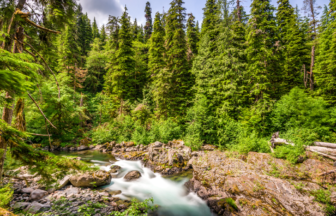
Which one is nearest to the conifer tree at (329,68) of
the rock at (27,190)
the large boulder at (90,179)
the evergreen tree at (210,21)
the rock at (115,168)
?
the evergreen tree at (210,21)

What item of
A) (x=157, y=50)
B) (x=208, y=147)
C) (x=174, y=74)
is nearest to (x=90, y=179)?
(x=208, y=147)

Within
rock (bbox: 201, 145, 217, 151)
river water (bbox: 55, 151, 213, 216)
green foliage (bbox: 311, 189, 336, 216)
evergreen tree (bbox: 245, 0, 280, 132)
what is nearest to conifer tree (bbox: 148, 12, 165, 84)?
evergreen tree (bbox: 245, 0, 280, 132)

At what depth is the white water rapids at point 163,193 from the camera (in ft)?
24.3

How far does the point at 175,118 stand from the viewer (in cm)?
1731

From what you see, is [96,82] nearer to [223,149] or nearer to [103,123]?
[103,123]

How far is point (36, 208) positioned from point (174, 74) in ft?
52.6

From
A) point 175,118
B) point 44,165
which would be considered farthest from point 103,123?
point 44,165

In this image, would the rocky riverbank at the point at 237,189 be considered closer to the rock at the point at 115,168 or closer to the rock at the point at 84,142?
the rock at the point at 115,168

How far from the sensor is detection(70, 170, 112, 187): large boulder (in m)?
8.07

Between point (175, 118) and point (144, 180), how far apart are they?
331 inches

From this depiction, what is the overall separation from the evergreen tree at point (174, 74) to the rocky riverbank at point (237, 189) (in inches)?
342

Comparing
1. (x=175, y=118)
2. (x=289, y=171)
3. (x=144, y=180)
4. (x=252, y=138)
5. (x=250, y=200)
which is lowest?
(x=144, y=180)

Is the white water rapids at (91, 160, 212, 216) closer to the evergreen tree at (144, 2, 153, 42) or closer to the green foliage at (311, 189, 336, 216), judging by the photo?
the green foliage at (311, 189, 336, 216)

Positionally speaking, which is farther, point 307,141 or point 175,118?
point 175,118
